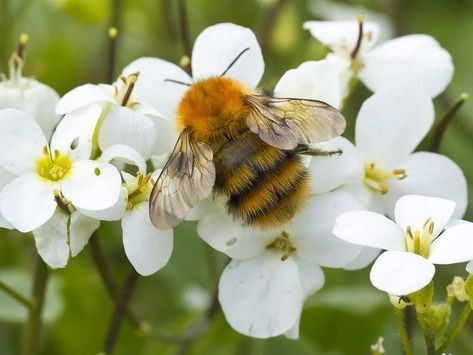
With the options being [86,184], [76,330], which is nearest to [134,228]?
[86,184]

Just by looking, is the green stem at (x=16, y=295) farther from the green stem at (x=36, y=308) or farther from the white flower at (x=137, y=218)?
the white flower at (x=137, y=218)

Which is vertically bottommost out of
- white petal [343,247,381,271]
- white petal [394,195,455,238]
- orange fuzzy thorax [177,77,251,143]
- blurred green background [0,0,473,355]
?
blurred green background [0,0,473,355]

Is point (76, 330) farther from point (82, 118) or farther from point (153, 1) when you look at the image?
point (153, 1)

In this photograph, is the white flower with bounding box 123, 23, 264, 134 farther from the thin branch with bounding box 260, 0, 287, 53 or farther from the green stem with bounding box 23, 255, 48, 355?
the thin branch with bounding box 260, 0, 287, 53

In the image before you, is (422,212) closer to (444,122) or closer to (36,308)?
(444,122)

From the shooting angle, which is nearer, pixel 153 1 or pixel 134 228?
pixel 134 228

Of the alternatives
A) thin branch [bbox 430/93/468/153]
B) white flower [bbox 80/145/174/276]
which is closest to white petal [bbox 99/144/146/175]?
white flower [bbox 80/145/174/276]

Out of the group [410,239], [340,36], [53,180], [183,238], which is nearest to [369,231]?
[410,239]
